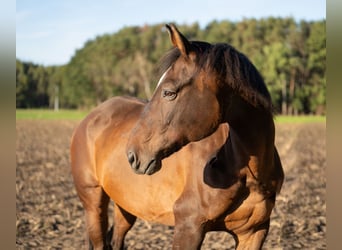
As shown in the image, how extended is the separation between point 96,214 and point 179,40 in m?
2.76

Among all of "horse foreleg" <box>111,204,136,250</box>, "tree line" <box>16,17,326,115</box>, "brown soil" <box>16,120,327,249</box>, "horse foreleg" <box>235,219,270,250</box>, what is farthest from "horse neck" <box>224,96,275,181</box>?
"tree line" <box>16,17,326,115</box>

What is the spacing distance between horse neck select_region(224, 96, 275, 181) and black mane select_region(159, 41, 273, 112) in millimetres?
106

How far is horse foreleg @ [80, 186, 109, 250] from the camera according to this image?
450cm

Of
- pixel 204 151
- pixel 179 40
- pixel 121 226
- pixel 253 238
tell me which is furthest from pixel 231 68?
pixel 121 226

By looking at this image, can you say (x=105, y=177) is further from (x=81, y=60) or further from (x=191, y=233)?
(x=81, y=60)

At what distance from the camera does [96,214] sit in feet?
14.9

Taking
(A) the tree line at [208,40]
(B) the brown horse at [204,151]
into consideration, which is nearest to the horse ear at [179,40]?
(B) the brown horse at [204,151]

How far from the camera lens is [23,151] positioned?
1678 centimetres

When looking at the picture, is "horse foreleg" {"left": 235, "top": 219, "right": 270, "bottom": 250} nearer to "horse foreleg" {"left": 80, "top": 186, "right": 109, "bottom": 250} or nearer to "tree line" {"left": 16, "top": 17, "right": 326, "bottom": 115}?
"horse foreleg" {"left": 80, "top": 186, "right": 109, "bottom": 250}

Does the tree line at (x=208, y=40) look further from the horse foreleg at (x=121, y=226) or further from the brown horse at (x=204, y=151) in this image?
the brown horse at (x=204, y=151)

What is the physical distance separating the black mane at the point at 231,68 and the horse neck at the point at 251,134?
0.11 metres

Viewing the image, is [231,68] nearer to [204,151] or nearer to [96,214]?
[204,151]

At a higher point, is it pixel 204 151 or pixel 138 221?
pixel 204 151

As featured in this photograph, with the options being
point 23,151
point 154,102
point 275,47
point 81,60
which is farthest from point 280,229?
point 81,60
